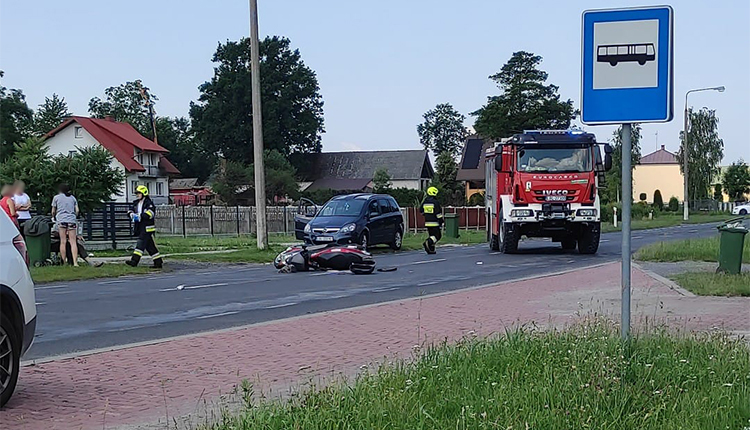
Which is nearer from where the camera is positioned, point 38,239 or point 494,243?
point 38,239

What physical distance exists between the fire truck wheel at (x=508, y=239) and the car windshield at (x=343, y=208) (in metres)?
4.33

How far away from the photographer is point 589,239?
2525 centimetres

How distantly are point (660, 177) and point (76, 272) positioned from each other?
385 ft

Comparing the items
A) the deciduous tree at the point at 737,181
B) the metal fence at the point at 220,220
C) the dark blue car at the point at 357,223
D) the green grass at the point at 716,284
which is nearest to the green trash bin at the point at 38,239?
the dark blue car at the point at 357,223

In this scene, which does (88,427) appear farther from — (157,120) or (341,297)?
(157,120)

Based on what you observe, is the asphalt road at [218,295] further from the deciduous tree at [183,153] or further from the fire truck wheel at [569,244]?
the deciduous tree at [183,153]

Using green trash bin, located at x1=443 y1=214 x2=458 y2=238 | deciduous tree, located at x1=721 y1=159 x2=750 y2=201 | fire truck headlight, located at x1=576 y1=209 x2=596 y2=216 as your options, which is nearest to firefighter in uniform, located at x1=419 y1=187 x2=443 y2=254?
fire truck headlight, located at x1=576 y1=209 x2=596 y2=216

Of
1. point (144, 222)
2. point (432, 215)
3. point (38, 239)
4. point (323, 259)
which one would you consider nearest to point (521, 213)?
point (432, 215)

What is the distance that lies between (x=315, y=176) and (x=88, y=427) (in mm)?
93136

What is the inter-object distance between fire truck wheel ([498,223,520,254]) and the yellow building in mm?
102036

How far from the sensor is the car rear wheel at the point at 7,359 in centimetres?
643

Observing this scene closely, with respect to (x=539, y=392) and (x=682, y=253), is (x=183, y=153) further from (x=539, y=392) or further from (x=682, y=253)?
(x=539, y=392)

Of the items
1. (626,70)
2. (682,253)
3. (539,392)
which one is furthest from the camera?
(682,253)

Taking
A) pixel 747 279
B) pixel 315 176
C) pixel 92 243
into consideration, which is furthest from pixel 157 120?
pixel 747 279
